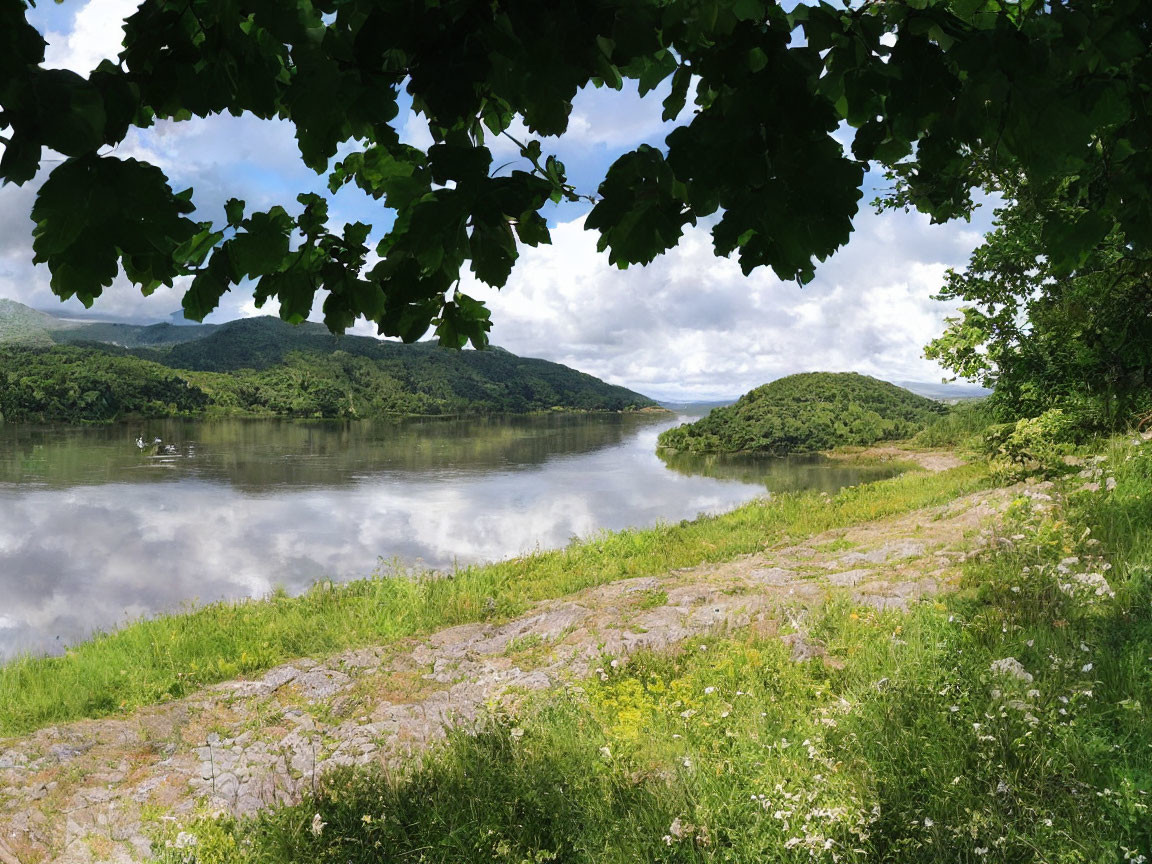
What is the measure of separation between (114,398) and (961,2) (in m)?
117

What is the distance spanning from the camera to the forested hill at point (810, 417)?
54344 mm

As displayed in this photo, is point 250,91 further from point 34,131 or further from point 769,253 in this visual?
point 769,253

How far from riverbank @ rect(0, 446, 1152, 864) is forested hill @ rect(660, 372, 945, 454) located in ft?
158

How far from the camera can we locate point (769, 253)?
1.76m

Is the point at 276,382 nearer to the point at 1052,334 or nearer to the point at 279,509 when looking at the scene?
the point at 279,509

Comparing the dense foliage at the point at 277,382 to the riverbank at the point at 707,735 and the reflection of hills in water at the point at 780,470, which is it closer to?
the reflection of hills in water at the point at 780,470

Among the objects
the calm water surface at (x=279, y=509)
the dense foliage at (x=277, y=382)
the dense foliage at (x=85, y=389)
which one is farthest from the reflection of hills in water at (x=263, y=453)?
the dense foliage at (x=277, y=382)

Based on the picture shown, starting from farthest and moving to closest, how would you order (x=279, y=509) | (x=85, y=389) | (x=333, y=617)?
(x=85, y=389), (x=279, y=509), (x=333, y=617)

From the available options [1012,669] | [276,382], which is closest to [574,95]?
[1012,669]

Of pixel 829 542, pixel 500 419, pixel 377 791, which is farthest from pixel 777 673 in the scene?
pixel 500 419

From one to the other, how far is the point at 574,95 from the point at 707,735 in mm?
4027

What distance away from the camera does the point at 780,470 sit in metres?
44.1

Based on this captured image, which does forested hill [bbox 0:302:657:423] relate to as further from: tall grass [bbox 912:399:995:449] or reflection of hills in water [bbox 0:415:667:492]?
tall grass [bbox 912:399:995:449]

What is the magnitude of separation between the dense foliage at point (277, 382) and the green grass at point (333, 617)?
75050 mm
